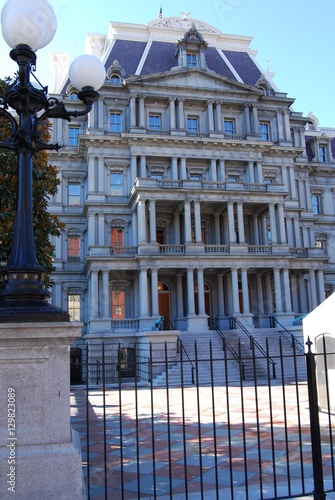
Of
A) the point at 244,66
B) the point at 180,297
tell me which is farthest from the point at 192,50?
the point at 180,297

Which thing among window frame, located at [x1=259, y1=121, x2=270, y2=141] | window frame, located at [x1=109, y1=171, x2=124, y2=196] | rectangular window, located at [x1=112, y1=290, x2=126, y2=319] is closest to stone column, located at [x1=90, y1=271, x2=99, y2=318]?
rectangular window, located at [x1=112, y1=290, x2=126, y2=319]

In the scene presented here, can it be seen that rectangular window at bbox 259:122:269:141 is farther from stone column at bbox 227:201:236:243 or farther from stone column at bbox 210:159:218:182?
stone column at bbox 227:201:236:243

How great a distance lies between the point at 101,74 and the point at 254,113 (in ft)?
103

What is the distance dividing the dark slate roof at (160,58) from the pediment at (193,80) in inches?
105

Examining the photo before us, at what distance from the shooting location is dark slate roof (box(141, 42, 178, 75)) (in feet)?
122

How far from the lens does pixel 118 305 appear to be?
3186 cm

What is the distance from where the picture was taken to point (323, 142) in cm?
4319

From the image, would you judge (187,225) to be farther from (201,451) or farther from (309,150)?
(201,451)

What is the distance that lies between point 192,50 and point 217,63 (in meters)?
3.80

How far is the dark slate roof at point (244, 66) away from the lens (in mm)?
39906

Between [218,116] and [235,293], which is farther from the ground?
[218,116]

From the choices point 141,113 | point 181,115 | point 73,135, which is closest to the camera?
point 141,113

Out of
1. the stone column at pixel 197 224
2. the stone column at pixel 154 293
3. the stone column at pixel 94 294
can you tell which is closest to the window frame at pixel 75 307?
the stone column at pixel 94 294

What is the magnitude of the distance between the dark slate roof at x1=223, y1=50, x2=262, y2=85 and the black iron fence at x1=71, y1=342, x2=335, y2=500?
31040 millimetres
